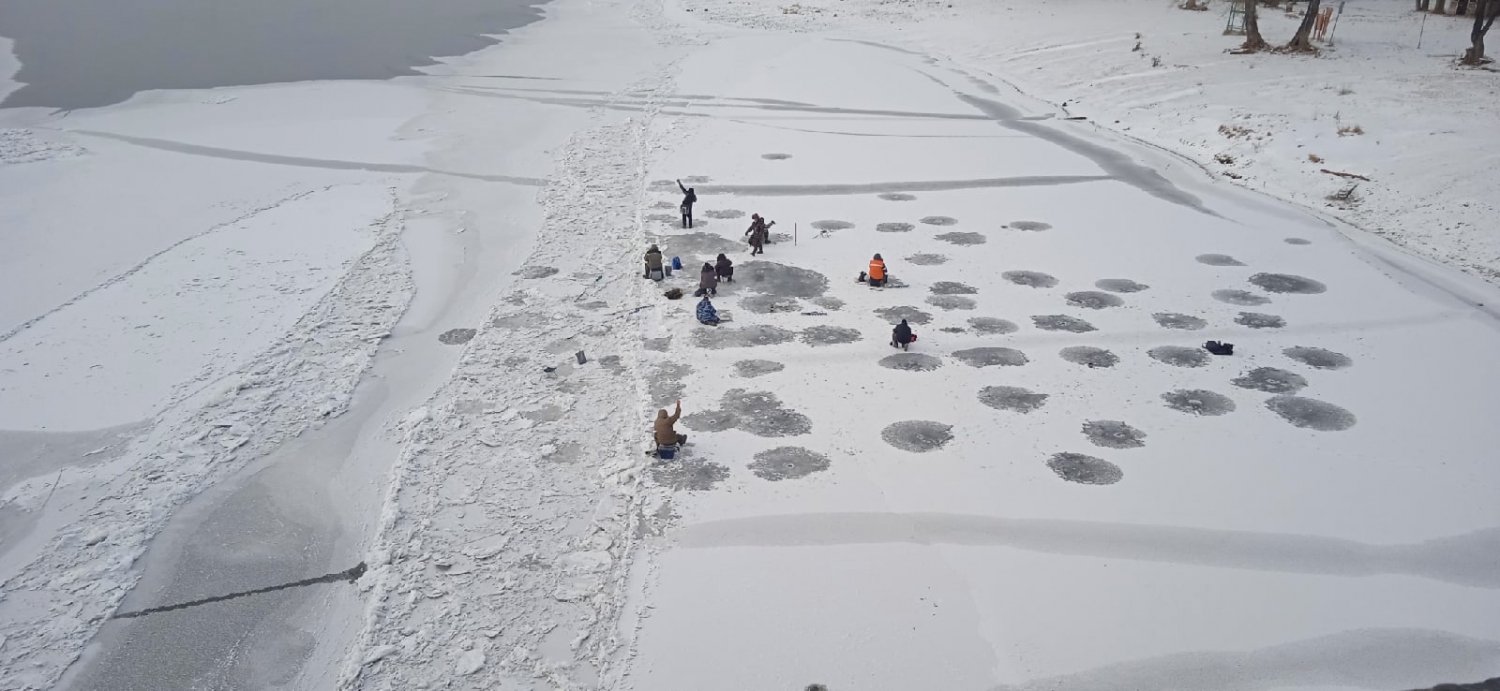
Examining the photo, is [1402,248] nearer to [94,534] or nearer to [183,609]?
[183,609]

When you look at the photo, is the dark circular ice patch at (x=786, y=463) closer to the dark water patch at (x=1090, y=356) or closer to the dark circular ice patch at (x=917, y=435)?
the dark circular ice patch at (x=917, y=435)

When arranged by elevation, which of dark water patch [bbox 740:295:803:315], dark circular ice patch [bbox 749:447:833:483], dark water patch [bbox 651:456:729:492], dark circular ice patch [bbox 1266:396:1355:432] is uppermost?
dark water patch [bbox 740:295:803:315]

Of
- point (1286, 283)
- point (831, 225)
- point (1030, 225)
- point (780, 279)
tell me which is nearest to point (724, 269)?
point (780, 279)

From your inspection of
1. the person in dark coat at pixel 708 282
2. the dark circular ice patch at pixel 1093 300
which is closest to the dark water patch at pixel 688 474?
the person in dark coat at pixel 708 282

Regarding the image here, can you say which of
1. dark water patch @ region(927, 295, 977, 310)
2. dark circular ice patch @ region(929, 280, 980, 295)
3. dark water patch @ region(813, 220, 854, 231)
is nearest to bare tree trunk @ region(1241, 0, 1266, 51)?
dark water patch @ region(813, 220, 854, 231)

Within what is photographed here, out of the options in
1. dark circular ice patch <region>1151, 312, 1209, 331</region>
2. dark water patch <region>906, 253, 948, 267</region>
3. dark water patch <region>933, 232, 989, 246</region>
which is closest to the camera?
dark circular ice patch <region>1151, 312, 1209, 331</region>

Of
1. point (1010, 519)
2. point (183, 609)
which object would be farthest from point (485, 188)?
point (1010, 519)

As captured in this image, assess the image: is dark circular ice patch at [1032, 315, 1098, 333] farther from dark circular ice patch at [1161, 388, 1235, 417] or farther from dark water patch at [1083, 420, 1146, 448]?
dark water patch at [1083, 420, 1146, 448]

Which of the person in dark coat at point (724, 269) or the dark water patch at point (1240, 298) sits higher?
the person in dark coat at point (724, 269)
